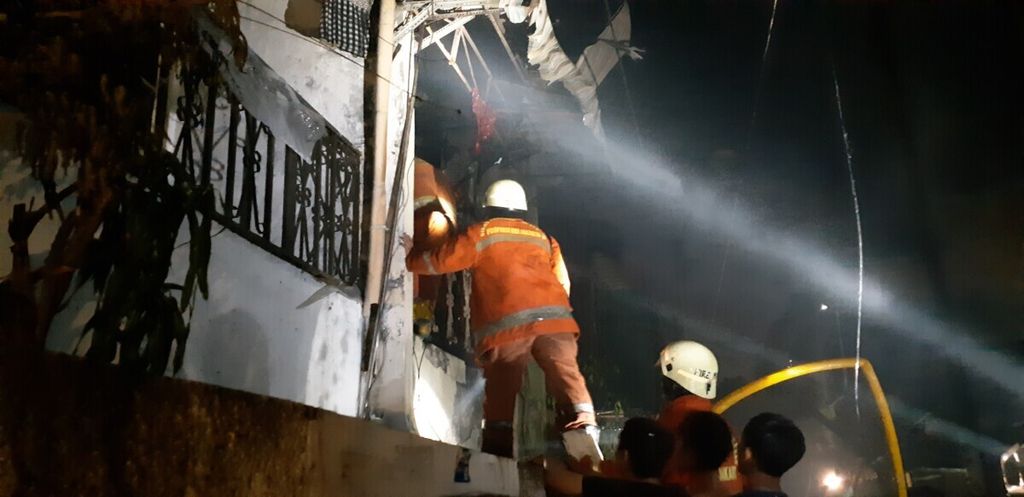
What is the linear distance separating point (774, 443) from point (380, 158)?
10.6 ft

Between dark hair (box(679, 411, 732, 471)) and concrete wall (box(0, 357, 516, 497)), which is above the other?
dark hair (box(679, 411, 732, 471))

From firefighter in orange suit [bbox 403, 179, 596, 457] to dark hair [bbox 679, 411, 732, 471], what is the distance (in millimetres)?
1087

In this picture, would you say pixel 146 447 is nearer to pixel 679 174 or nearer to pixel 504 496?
pixel 504 496

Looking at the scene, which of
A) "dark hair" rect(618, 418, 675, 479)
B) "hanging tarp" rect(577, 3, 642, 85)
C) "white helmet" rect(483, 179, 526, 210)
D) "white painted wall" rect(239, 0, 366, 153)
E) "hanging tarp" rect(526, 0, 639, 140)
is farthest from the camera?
"hanging tarp" rect(577, 3, 642, 85)

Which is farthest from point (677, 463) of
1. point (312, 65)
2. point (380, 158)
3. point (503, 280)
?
point (312, 65)

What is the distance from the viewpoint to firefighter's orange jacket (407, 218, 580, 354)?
17.2 feet

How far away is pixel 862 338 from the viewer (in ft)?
54.9

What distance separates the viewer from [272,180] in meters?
4.48

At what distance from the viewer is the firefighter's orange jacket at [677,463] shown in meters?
4.30

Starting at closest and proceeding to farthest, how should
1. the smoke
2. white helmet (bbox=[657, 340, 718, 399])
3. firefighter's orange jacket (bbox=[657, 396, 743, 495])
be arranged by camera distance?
1. firefighter's orange jacket (bbox=[657, 396, 743, 495])
2. white helmet (bbox=[657, 340, 718, 399])
3. the smoke

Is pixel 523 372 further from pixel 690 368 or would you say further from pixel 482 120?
pixel 482 120

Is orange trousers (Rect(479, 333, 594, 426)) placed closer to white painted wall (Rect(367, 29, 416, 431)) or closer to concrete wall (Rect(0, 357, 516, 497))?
white painted wall (Rect(367, 29, 416, 431))

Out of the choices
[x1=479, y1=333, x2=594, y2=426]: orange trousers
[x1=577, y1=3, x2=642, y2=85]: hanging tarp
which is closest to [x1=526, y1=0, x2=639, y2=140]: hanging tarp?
[x1=577, y1=3, x2=642, y2=85]: hanging tarp

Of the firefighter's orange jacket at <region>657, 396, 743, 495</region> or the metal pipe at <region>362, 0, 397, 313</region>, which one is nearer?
the firefighter's orange jacket at <region>657, 396, 743, 495</region>
